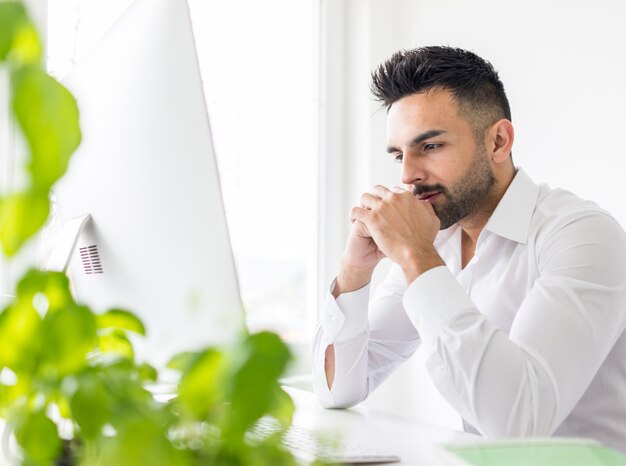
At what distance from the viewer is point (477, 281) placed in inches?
58.7

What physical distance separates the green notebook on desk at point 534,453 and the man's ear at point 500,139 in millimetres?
1268

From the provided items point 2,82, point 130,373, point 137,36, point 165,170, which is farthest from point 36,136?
point 137,36

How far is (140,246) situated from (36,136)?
649 millimetres

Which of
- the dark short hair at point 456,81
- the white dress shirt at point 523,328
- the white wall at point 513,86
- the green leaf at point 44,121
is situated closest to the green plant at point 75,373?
the green leaf at point 44,121

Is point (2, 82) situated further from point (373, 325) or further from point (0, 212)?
point (373, 325)

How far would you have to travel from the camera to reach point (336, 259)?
9.65ft

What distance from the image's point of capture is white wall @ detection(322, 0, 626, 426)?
7.23 feet

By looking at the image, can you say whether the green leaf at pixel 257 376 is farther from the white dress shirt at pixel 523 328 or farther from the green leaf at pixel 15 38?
the white dress shirt at pixel 523 328

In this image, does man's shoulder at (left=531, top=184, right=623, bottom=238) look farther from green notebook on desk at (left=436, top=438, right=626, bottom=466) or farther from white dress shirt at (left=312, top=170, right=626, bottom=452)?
green notebook on desk at (left=436, top=438, right=626, bottom=466)

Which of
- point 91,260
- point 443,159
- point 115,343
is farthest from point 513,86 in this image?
point 115,343

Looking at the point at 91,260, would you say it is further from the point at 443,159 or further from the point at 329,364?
the point at 443,159

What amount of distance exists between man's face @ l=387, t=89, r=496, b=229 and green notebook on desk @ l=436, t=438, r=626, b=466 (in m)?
1.16

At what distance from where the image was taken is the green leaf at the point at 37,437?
0.22 meters

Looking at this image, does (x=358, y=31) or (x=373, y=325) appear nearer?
(x=373, y=325)
